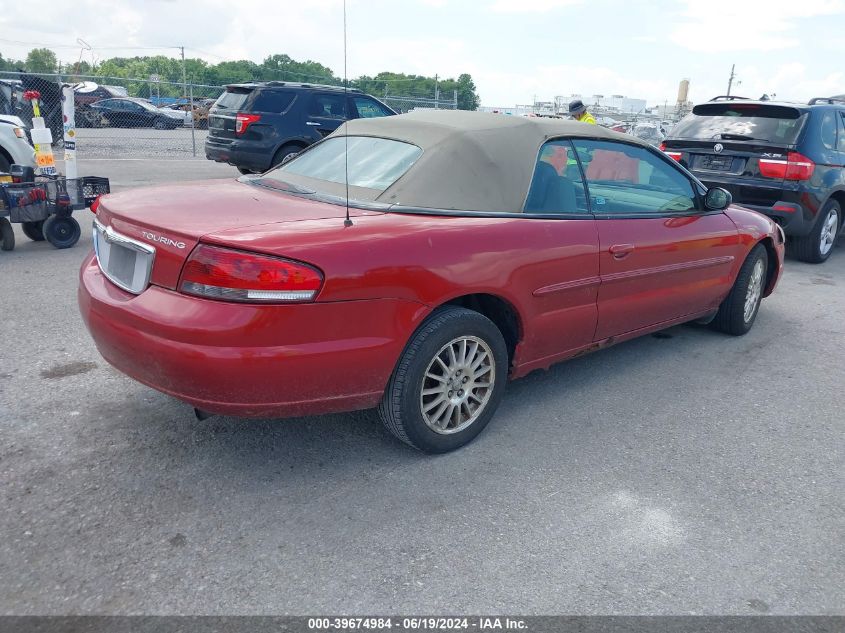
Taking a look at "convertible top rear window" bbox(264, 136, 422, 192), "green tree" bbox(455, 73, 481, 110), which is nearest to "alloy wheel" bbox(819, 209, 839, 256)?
"convertible top rear window" bbox(264, 136, 422, 192)

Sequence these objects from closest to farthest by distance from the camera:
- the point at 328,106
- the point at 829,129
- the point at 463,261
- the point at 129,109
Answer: the point at 463,261 < the point at 829,129 < the point at 328,106 < the point at 129,109

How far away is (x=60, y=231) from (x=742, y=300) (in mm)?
6440

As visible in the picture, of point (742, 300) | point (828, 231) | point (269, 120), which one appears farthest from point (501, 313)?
point (269, 120)

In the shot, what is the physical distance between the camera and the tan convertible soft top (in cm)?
→ 348

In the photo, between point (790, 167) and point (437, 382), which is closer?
point (437, 382)

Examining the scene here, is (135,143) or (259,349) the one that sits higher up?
(259,349)

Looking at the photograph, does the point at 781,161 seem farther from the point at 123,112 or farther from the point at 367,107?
the point at 123,112

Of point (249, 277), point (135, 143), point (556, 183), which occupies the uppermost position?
point (556, 183)

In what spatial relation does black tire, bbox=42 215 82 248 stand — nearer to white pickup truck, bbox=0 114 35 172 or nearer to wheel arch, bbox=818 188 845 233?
white pickup truck, bbox=0 114 35 172

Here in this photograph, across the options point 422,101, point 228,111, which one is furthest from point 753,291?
point 422,101

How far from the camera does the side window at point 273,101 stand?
40.8ft

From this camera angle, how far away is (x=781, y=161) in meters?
7.82

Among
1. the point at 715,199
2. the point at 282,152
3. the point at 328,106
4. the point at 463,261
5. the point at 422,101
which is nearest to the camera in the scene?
the point at 463,261

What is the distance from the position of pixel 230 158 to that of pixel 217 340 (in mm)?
10656
